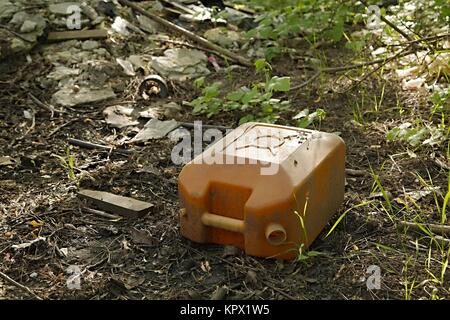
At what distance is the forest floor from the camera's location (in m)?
2.81

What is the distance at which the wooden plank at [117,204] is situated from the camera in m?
3.38

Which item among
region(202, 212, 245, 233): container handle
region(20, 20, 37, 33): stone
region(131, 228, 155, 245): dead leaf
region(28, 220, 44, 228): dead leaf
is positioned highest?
region(202, 212, 245, 233): container handle

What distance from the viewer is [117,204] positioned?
11.2 feet

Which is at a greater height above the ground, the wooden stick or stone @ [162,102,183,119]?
the wooden stick

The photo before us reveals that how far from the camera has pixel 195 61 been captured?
218 inches

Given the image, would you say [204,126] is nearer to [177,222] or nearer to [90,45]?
[177,222]

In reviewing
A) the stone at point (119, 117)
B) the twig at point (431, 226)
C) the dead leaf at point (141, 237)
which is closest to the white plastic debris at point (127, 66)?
the stone at point (119, 117)

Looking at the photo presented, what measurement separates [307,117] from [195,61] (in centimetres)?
158

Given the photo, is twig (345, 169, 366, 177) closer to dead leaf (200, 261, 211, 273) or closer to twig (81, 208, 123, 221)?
dead leaf (200, 261, 211, 273)

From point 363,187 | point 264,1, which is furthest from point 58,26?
point 363,187

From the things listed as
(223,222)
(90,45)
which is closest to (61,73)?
(90,45)

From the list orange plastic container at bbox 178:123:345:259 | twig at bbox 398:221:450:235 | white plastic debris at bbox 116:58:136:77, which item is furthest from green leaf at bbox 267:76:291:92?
white plastic debris at bbox 116:58:136:77

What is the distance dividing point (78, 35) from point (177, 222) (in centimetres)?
274

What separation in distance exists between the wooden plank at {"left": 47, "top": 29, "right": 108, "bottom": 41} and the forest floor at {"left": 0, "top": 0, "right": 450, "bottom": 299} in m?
0.85
